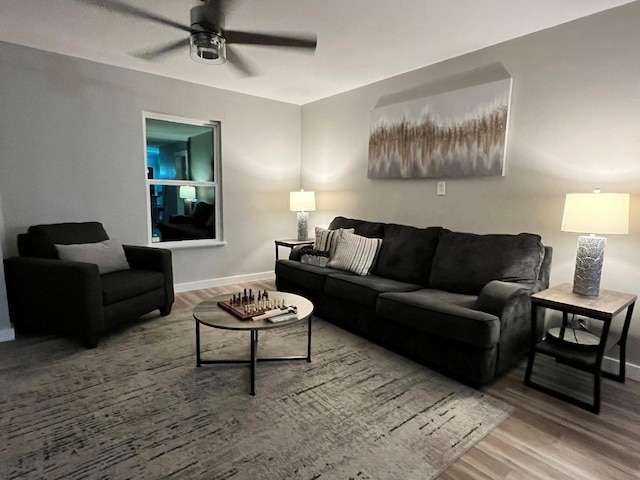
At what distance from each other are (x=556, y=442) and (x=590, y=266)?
107 centimetres

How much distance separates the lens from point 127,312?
9.50 ft

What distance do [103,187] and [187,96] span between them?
1359mm

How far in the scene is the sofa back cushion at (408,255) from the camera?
3.10 metres

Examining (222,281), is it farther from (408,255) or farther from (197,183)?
(408,255)

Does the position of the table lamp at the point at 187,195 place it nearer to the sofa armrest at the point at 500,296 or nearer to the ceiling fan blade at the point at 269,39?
the ceiling fan blade at the point at 269,39

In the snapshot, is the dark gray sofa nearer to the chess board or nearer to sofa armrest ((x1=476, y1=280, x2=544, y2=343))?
sofa armrest ((x1=476, y1=280, x2=544, y2=343))

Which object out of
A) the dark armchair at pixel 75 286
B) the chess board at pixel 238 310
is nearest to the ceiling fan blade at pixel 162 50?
the dark armchair at pixel 75 286

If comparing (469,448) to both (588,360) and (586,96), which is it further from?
(586,96)

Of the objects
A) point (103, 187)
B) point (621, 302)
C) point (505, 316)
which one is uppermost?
point (103, 187)

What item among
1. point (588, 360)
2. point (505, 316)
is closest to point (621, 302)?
point (588, 360)

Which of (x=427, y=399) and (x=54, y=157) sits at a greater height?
(x=54, y=157)

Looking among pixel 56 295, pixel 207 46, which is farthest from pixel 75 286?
pixel 207 46

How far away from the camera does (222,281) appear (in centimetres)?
455

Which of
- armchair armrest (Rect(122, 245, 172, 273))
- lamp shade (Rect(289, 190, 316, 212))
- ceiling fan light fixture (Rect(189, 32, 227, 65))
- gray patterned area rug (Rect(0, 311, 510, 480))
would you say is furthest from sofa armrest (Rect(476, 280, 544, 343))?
armchair armrest (Rect(122, 245, 172, 273))
